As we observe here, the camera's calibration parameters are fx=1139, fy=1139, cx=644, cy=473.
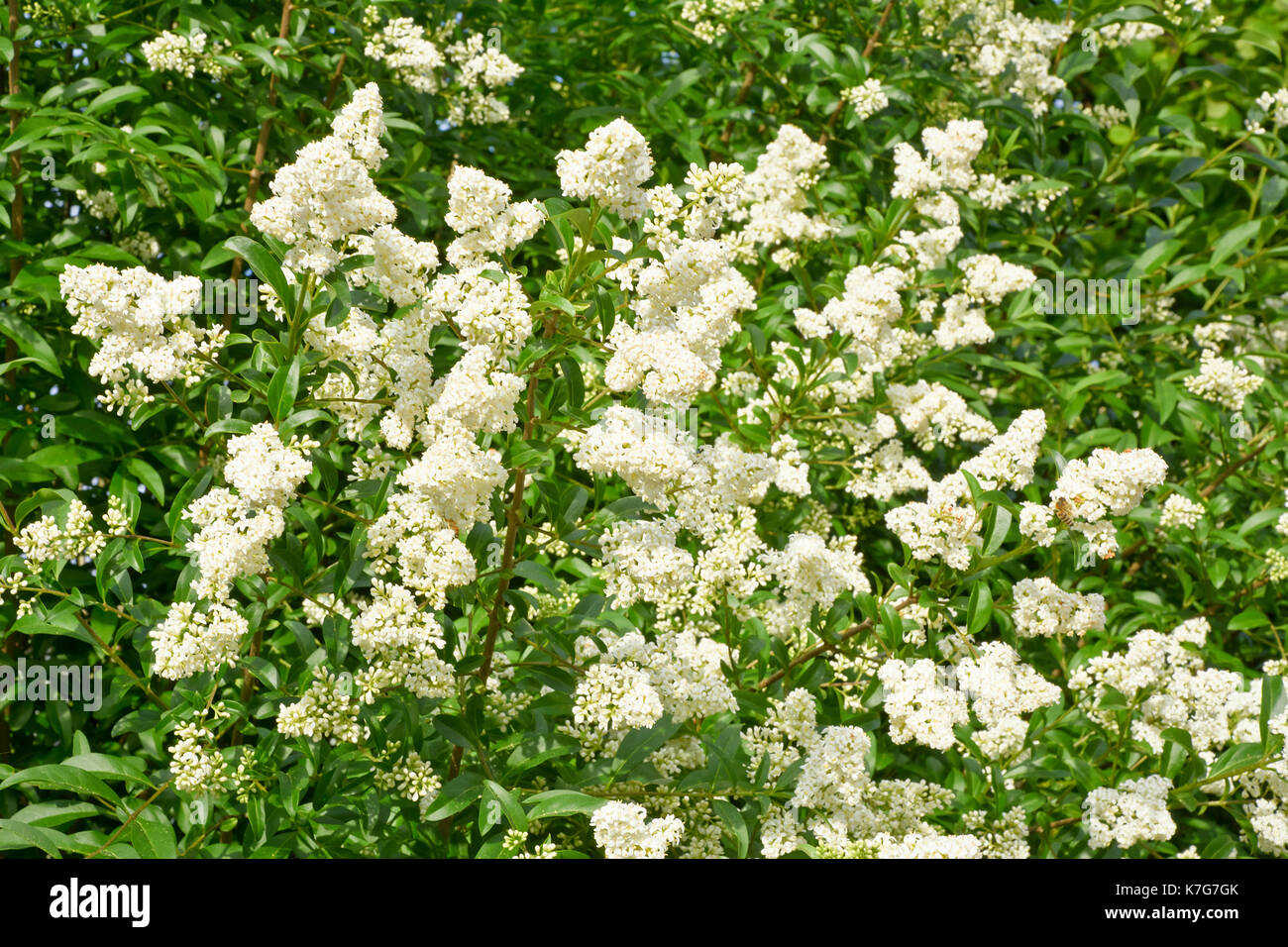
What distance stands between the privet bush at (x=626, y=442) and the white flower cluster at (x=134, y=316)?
0.01 meters

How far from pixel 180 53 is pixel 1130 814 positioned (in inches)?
166

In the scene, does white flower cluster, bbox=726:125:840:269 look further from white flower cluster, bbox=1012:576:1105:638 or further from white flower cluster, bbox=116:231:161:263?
white flower cluster, bbox=116:231:161:263

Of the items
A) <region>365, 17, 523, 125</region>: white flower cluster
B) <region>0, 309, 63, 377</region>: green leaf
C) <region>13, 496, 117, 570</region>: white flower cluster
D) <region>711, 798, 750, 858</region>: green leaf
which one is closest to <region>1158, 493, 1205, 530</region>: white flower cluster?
<region>711, 798, 750, 858</region>: green leaf

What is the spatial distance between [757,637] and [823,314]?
50.9 inches

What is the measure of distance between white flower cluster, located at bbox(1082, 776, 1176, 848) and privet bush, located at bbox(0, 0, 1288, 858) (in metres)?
0.01

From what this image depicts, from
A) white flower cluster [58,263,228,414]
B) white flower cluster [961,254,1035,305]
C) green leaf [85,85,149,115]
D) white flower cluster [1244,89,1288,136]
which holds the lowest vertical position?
white flower cluster [58,263,228,414]

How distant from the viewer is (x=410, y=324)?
318cm

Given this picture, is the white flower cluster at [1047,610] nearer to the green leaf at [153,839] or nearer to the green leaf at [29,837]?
the green leaf at [153,839]

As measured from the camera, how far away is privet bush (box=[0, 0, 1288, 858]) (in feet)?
9.92

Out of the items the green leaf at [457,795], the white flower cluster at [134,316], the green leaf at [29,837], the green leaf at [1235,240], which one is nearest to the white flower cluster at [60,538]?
the white flower cluster at [134,316]

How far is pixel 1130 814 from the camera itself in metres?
3.65

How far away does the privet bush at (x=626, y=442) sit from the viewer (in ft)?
9.92

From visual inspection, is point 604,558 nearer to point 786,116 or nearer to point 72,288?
point 72,288

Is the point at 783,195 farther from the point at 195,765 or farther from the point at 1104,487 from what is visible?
the point at 195,765
